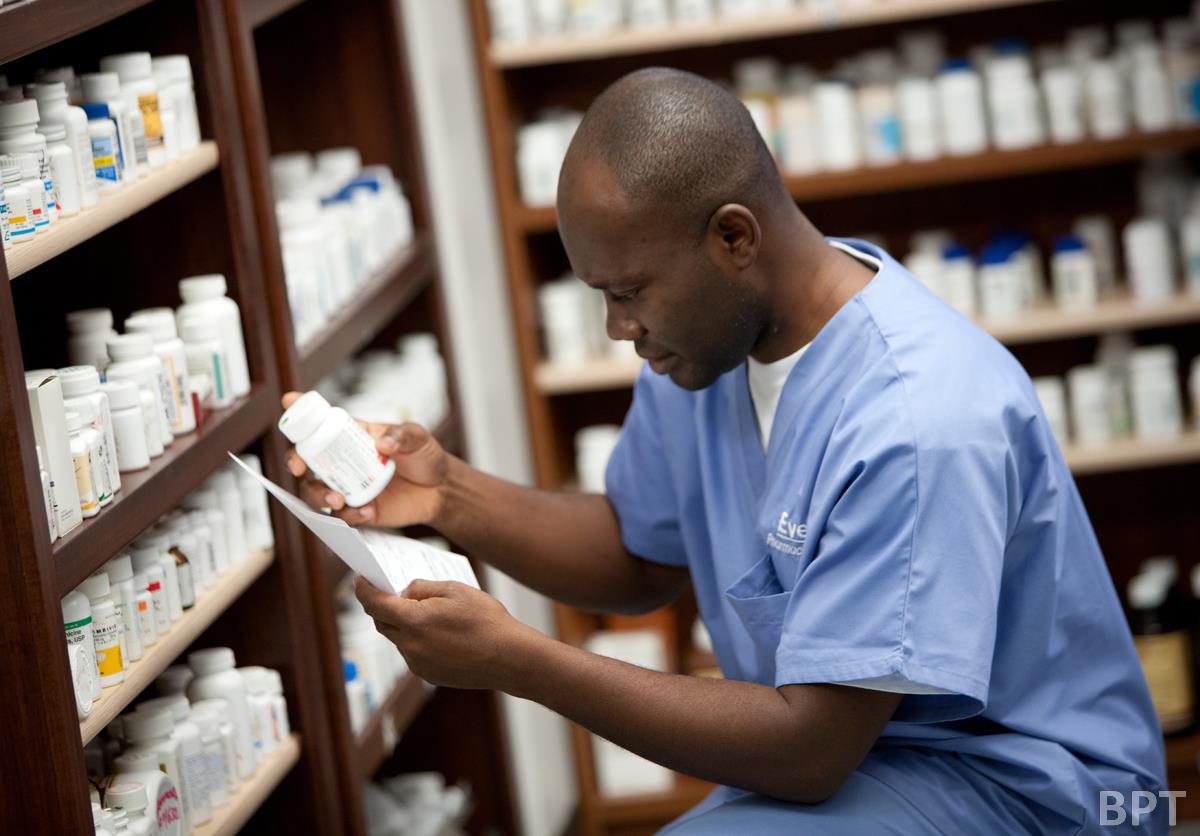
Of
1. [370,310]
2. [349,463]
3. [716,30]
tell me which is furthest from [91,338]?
[716,30]

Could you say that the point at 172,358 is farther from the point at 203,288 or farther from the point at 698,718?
the point at 698,718

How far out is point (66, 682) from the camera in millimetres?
1518

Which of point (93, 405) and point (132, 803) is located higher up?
point (93, 405)

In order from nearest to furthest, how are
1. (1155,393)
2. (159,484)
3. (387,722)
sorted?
(159,484), (387,722), (1155,393)

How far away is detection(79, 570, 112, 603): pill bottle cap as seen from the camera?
1.69m

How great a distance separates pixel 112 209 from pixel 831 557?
92cm

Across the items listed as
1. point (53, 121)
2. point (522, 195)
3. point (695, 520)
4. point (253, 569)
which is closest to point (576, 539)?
point (695, 520)

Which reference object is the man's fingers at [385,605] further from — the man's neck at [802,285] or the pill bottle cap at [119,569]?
the man's neck at [802,285]

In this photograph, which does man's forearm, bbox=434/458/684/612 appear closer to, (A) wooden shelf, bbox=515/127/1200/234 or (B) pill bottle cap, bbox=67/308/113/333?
(B) pill bottle cap, bbox=67/308/113/333

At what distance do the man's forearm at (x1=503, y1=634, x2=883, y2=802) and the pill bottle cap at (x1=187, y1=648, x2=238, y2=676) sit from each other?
55 centimetres

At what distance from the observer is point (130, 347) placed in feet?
6.07

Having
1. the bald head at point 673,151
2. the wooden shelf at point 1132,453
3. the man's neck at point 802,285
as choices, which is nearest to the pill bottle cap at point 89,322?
the bald head at point 673,151

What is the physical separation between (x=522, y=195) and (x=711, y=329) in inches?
57.2
